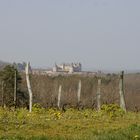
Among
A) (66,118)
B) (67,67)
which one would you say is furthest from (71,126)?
(67,67)

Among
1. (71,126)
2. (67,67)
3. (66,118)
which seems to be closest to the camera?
(71,126)

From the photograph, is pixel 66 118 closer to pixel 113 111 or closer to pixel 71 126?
pixel 113 111

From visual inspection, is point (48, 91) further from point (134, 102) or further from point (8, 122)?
point (8, 122)

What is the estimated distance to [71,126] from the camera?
46.8 feet

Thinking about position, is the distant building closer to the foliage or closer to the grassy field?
the foliage

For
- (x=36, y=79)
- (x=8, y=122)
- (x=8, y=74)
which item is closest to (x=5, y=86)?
(x=8, y=74)

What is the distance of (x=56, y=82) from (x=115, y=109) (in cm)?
1888

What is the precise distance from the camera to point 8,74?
30.5 meters

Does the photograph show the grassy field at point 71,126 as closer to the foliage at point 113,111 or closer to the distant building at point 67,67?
the foliage at point 113,111

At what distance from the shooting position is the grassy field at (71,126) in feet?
36.5

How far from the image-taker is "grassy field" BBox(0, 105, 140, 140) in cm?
1113

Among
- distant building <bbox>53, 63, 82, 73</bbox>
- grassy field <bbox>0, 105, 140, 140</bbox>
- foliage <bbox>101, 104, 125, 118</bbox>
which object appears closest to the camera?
grassy field <bbox>0, 105, 140, 140</bbox>

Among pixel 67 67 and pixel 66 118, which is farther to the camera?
pixel 67 67

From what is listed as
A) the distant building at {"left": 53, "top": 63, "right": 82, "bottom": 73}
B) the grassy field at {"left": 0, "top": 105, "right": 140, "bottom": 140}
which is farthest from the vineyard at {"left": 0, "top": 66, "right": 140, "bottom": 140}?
the distant building at {"left": 53, "top": 63, "right": 82, "bottom": 73}
